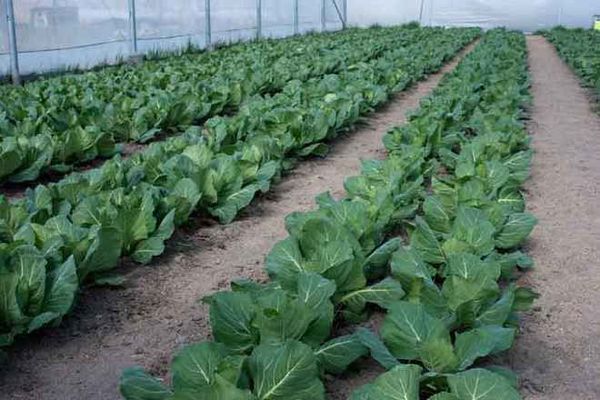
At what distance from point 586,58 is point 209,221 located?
11.8 metres

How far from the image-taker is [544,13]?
3444 cm

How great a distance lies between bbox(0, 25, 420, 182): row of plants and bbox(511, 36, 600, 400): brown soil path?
3.36m

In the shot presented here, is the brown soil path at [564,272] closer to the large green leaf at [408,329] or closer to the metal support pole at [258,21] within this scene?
the large green leaf at [408,329]

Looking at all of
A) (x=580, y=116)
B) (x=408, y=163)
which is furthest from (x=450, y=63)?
(x=408, y=163)

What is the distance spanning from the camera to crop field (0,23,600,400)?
2375 mm

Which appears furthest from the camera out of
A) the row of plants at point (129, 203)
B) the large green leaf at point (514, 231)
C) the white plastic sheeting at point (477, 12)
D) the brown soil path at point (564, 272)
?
the white plastic sheeting at point (477, 12)

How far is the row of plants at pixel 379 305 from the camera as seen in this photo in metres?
2.11

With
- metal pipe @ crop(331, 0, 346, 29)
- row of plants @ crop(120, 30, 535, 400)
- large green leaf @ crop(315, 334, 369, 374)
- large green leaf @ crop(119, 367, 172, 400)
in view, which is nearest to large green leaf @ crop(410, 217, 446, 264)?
row of plants @ crop(120, 30, 535, 400)

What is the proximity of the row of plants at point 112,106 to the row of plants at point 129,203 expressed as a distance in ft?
2.26

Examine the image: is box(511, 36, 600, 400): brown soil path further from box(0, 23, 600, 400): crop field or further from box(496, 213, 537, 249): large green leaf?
box(496, 213, 537, 249): large green leaf

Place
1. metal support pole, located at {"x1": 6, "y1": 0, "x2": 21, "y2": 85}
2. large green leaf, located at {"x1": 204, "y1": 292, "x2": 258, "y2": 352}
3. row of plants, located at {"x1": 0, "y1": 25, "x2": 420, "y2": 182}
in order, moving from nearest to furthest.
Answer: large green leaf, located at {"x1": 204, "y1": 292, "x2": 258, "y2": 352}
row of plants, located at {"x1": 0, "y1": 25, "x2": 420, "y2": 182}
metal support pole, located at {"x1": 6, "y1": 0, "x2": 21, "y2": 85}

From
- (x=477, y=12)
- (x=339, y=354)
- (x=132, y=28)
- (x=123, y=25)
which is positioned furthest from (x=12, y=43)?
(x=477, y=12)

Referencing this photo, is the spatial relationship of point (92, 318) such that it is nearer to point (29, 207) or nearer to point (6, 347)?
point (6, 347)

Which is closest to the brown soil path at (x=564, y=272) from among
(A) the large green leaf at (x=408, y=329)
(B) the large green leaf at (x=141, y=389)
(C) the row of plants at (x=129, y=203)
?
(A) the large green leaf at (x=408, y=329)
